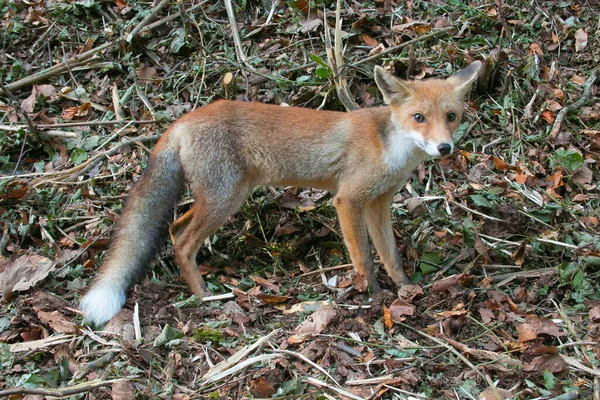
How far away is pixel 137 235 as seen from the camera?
6098 millimetres

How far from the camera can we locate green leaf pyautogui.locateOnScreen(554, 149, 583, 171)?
23.5 ft

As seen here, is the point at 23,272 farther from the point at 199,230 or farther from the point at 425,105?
the point at 425,105

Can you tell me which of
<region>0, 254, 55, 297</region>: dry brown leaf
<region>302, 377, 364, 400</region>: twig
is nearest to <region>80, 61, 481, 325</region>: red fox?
<region>0, 254, 55, 297</region>: dry brown leaf

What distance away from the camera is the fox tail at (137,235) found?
18.3 ft

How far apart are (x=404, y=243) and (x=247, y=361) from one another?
2678 millimetres

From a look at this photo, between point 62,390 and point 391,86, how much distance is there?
4.10 m

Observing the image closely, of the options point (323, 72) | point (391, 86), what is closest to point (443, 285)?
point (391, 86)

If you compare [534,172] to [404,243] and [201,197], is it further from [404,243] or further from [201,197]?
[201,197]

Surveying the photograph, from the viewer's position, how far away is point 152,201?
6.27 m

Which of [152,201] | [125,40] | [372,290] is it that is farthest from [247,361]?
[125,40]

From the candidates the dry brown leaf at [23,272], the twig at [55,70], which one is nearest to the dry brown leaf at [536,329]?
the dry brown leaf at [23,272]

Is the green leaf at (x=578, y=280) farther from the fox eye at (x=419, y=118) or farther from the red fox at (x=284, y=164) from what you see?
the fox eye at (x=419, y=118)

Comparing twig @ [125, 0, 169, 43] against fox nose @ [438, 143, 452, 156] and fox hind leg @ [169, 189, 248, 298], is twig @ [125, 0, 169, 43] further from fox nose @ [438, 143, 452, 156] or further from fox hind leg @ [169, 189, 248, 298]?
fox nose @ [438, 143, 452, 156]

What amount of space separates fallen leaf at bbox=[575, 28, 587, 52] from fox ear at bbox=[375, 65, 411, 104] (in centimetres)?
382
